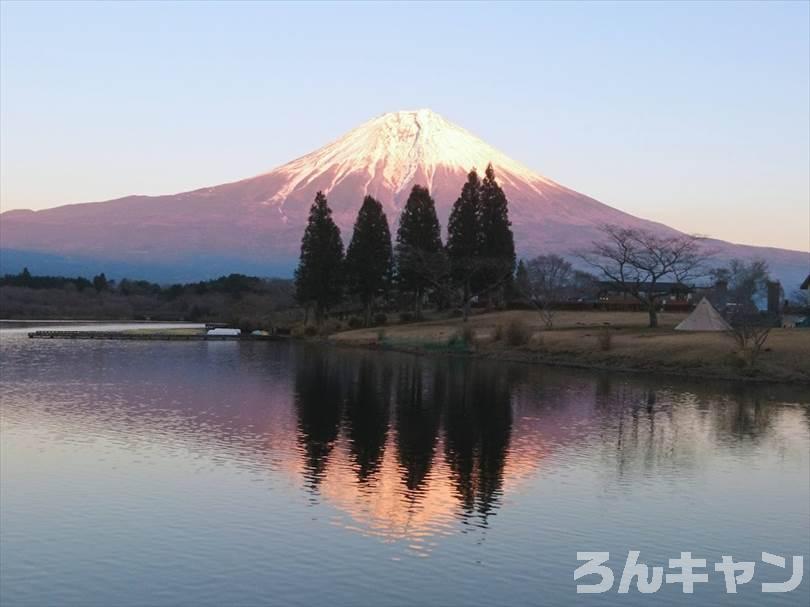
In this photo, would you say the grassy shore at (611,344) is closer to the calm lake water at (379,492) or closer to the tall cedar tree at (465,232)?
the tall cedar tree at (465,232)

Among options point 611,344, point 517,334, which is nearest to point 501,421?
point 611,344

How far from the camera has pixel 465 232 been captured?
283 ft

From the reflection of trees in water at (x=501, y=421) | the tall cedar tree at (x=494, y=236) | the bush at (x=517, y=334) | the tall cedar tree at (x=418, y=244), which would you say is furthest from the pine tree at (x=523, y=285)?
the reflection of trees in water at (x=501, y=421)

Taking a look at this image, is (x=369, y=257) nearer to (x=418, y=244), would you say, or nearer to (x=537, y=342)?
(x=418, y=244)

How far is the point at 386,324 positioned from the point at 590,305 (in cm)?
1791

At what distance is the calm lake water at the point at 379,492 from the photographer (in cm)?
1451

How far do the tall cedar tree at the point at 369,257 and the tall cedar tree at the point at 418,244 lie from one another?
1319mm

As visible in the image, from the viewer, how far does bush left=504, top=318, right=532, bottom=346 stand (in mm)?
61906

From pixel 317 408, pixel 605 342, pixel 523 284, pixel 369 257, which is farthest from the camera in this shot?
pixel 369 257

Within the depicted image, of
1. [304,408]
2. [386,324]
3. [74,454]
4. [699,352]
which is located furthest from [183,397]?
[386,324]

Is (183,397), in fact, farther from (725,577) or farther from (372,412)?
(725,577)

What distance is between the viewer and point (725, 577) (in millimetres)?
15258

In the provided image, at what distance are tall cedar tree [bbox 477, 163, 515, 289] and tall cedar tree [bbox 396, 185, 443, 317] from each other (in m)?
4.17

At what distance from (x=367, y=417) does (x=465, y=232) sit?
55.2 metres
